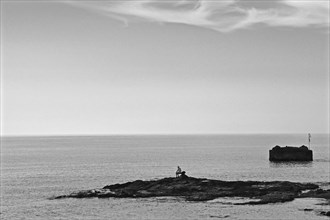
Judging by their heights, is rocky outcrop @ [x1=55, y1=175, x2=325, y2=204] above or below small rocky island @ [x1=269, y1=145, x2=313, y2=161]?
below

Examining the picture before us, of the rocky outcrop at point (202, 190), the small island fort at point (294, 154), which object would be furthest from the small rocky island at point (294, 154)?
the rocky outcrop at point (202, 190)

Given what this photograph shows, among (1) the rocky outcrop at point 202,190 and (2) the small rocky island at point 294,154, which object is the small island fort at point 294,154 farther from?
(1) the rocky outcrop at point 202,190

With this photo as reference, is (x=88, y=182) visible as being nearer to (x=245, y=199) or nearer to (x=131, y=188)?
(x=131, y=188)

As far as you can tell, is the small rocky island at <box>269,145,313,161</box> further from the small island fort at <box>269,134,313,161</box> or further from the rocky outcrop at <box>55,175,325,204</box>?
the rocky outcrop at <box>55,175,325,204</box>

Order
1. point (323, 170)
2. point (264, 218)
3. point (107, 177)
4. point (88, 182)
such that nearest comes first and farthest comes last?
point (264, 218) → point (88, 182) → point (107, 177) → point (323, 170)

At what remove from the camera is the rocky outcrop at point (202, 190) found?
95188 mm

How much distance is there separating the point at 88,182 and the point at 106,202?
41.7 metres

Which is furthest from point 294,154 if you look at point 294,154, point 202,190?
point 202,190

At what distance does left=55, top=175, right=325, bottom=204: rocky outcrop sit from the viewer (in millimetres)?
95188

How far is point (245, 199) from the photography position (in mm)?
92875

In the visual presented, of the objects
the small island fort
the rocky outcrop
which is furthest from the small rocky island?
the rocky outcrop

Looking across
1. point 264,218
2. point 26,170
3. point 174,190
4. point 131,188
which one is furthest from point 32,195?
A: point 26,170

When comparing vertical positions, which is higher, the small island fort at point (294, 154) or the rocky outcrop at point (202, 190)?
the small island fort at point (294, 154)

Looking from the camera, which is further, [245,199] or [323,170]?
[323,170]
